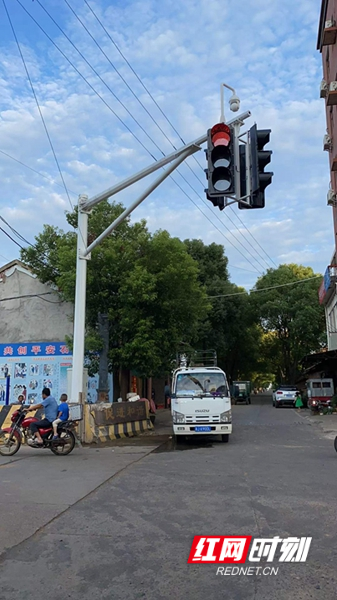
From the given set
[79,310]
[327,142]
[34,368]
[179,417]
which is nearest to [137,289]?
[79,310]

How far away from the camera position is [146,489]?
7754mm

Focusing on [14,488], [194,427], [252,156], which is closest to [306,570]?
[14,488]

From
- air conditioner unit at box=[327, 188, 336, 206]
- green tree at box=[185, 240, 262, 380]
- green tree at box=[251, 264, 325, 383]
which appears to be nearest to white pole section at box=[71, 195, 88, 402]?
air conditioner unit at box=[327, 188, 336, 206]

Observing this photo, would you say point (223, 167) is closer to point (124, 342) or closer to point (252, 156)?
point (252, 156)

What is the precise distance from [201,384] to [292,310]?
33.2m

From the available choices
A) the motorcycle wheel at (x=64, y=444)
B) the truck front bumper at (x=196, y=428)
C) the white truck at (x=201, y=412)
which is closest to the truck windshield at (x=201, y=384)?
the white truck at (x=201, y=412)

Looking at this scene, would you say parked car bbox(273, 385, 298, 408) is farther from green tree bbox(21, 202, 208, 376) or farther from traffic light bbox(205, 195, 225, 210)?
traffic light bbox(205, 195, 225, 210)

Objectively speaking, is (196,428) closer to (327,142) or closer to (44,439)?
(44,439)

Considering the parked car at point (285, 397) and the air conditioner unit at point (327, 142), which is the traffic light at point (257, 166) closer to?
the air conditioner unit at point (327, 142)

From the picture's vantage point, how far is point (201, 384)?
569 inches

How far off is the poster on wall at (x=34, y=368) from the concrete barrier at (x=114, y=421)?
15.5ft

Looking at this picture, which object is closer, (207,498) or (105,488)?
(207,498)

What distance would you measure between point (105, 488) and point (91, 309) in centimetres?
1120

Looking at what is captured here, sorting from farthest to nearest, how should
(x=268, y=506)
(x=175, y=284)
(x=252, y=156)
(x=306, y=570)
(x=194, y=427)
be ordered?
(x=175, y=284) < (x=194, y=427) < (x=252, y=156) < (x=268, y=506) < (x=306, y=570)
